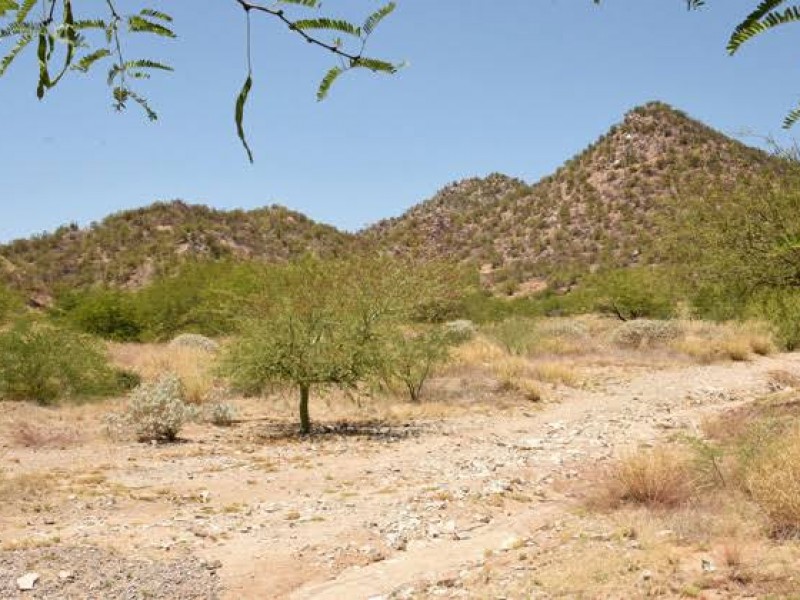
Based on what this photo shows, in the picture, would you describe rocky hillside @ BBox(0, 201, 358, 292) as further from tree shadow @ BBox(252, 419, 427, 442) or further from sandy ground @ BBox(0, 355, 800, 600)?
sandy ground @ BBox(0, 355, 800, 600)

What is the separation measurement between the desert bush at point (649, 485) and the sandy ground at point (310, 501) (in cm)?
56

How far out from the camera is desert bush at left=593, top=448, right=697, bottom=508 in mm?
8375

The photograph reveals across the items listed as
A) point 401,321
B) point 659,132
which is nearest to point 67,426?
point 401,321

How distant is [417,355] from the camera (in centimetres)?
1839

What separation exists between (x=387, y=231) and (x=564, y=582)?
6239cm

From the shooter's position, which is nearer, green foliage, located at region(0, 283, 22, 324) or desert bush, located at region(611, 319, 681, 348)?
green foliage, located at region(0, 283, 22, 324)

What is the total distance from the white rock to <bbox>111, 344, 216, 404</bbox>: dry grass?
10.6 m

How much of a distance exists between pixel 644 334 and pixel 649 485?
2045cm

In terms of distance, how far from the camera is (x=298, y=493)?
10.5 m

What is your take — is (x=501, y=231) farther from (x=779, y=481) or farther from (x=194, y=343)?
(x=779, y=481)

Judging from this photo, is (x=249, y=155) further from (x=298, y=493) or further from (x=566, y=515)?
(x=298, y=493)

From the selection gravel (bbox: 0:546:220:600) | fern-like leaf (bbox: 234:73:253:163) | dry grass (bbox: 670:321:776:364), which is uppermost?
fern-like leaf (bbox: 234:73:253:163)

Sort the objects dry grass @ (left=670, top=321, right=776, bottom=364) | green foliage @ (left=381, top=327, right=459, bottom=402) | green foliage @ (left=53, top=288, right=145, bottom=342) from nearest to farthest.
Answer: green foliage @ (left=381, top=327, right=459, bottom=402) < dry grass @ (left=670, top=321, right=776, bottom=364) < green foliage @ (left=53, top=288, right=145, bottom=342)

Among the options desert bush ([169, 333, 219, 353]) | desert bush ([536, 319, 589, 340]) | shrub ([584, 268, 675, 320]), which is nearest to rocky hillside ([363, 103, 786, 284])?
shrub ([584, 268, 675, 320])
